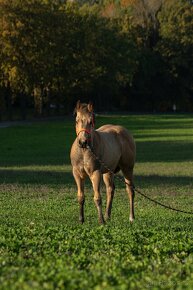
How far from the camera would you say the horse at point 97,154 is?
1389 cm

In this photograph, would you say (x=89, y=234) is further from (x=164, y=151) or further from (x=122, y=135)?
(x=164, y=151)

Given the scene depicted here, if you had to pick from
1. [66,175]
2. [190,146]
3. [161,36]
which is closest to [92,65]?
[161,36]

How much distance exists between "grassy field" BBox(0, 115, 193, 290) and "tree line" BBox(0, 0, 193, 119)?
45.8 metres

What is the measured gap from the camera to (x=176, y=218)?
1526 centimetres

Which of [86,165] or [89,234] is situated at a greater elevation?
[86,165]

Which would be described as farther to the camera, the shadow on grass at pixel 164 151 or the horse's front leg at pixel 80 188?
the shadow on grass at pixel 164 151

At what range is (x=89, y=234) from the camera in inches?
430

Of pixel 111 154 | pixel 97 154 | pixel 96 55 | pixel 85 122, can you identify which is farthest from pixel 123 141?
pixel 96 55

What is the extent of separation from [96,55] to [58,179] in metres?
68.3

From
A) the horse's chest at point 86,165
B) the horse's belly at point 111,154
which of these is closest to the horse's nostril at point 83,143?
the horse's chest at point 86,165

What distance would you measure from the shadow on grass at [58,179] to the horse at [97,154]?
7.78 m

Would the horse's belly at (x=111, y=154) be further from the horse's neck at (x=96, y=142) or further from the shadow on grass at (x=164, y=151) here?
the shadow on grass at (x=164, y=151)

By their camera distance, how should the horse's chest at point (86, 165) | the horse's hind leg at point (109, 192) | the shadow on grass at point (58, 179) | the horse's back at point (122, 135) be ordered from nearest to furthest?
the horse's chest at point (86, 165), the horse's hind leg at point (109, 192), the horse's back at point (122, 135), the shadow on grass at point (58, 179)

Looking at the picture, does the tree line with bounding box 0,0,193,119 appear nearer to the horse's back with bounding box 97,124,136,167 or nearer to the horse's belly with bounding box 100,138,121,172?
the horse's back with bounding box 97,124,136,167
